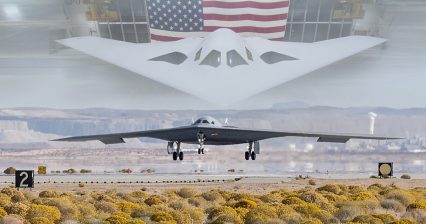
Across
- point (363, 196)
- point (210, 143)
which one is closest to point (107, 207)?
point (363, 196)

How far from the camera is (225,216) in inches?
1416

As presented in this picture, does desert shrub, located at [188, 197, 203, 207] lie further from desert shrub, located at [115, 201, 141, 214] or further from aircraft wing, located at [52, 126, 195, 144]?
aircraft wing, located at [52, 126, 195, 144]

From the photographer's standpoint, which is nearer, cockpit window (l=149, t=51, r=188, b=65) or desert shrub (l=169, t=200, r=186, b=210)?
desert shrub (l=169, t=200, r=186, b=210)

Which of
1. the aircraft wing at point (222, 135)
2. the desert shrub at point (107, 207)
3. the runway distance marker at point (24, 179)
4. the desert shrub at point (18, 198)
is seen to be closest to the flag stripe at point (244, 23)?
the aircraft wing at point (222, 135)

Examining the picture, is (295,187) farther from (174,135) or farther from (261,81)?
(261,81)

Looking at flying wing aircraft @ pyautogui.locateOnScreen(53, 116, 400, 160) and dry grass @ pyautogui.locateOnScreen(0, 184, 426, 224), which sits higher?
flying wing aircraft @ pyautogui.locateOnScreen(53, 116, 400, 160)

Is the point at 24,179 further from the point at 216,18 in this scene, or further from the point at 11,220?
the point at 216,18

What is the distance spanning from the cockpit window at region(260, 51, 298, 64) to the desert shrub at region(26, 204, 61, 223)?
87.4 meters

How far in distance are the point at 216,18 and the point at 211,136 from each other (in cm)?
5713

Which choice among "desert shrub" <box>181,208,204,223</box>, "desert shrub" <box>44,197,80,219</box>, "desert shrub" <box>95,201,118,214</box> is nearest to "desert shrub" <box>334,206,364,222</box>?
"desert shrub" <box>181,208,204,223</box>

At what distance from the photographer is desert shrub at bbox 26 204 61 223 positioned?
3725 centimetres

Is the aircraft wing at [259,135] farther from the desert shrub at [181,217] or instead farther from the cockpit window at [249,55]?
the cockpit window at [249,55]

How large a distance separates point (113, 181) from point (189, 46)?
50.8 m

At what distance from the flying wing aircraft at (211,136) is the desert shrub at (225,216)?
81.1ft
